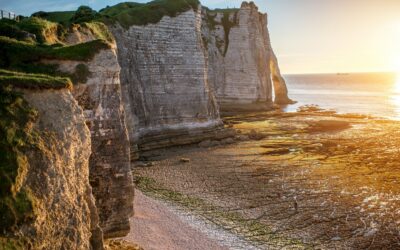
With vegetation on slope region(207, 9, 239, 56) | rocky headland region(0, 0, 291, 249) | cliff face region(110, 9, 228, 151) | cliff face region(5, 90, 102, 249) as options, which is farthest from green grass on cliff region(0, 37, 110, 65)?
vegetation on slope region(207, 9, 239, 56)

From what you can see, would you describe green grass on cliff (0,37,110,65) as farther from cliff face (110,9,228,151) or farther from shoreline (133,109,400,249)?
cliff face (110,9,228,151)

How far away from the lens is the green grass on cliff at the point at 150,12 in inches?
1507

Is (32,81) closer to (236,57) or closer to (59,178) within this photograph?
(59,178)

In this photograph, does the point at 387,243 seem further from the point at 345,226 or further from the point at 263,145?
the point at 263,145

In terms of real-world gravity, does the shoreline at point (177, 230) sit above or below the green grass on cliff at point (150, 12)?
below

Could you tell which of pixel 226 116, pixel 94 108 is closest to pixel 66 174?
pixel 94 108

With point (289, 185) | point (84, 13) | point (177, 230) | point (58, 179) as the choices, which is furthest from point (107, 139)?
point (84, 13)

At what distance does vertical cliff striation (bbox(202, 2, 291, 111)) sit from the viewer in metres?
64.9

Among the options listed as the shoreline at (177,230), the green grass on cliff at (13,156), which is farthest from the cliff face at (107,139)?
the shoreline at (177,230)

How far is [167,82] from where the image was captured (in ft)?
131

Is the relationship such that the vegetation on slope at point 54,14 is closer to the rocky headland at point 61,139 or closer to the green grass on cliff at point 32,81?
the rocky headland at point 61,139

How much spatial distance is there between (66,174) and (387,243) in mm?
15008

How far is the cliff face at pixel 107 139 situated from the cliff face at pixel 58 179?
1962 millimetres

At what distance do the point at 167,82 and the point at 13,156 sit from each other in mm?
30823
